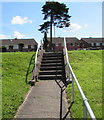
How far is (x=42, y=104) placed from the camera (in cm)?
599

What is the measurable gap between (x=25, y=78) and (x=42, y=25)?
28290mm

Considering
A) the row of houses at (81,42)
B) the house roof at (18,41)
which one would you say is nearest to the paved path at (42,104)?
the house roof at (18,41)

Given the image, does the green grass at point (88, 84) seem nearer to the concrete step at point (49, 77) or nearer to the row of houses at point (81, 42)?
the concrete step at point (49, 77)

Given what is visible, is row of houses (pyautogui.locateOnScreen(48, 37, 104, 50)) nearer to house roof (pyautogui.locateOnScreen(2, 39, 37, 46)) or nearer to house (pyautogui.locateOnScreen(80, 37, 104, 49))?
house (pyautogui.locateOnScreen(80, 37, 104, 49))

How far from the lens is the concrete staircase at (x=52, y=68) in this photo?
10328 millimetres

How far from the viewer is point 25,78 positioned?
9.56 meters

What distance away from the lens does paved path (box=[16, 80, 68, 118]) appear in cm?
519

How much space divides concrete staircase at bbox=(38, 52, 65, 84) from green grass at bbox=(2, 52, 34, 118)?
39.6 inches

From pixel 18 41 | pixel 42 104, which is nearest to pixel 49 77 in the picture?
pixel 42 104

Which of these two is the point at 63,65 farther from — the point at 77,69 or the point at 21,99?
the point at 21,99

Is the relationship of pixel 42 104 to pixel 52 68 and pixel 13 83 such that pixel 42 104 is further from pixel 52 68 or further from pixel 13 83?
pixel 52 68

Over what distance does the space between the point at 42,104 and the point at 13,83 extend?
2834mm

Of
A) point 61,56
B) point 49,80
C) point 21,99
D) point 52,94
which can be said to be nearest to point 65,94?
point 52,94

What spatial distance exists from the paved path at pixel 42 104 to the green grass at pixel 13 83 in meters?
0.24
